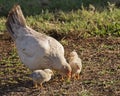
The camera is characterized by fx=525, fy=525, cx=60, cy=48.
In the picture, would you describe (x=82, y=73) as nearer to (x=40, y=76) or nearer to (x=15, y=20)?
(x=40, y=76)

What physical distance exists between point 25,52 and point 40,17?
103 inches

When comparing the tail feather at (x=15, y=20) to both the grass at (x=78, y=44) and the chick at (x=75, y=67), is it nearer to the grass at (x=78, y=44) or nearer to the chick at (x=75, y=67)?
the grass at (x=78, y=44)

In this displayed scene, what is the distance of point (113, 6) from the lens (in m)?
9.19

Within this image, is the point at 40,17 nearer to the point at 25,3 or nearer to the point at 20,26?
the point at 25,3

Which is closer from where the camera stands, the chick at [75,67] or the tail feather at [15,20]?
the chick at [75,67]

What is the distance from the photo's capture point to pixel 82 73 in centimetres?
661

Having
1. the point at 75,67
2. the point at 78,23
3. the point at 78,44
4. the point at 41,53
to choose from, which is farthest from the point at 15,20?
the point at 78,23

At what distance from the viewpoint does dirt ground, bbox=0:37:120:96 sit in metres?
6.02

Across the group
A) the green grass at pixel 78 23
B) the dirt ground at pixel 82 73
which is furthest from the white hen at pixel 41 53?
the green grass at pixel 78 23

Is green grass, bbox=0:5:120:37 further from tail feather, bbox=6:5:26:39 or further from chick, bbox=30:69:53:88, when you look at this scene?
chick, bbox=30:69:53:88

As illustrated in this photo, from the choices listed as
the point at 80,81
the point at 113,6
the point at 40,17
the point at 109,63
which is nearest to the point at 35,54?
the point at 80,81

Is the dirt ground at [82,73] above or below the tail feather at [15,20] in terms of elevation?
below

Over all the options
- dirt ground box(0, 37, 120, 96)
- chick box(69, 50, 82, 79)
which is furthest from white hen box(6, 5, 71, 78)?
dirt ground box(0, 37, 120, 96)

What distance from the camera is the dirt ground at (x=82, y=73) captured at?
6.02 meters
